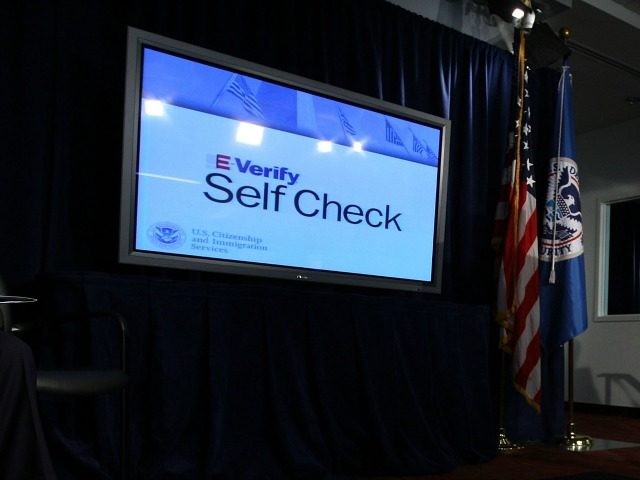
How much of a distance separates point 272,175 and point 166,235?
1.72 ft

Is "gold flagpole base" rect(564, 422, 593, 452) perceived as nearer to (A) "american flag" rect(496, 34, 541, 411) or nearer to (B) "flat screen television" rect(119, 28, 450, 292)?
(A) "american flag" rect(496, 34, 541, 411)

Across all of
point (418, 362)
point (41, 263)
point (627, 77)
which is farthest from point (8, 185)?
point (627, 77)

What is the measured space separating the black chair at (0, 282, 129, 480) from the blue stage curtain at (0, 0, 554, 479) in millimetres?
74

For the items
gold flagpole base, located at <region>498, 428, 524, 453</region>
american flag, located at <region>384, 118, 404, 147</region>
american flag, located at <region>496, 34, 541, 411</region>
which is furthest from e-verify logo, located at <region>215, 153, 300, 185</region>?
gold flagpole base, located at <region>498, 428, 524, 453</region>

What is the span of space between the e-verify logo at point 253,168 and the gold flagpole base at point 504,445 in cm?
173

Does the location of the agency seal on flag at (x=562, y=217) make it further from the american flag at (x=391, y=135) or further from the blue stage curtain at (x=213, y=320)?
the american flag at (x=391, y=135)

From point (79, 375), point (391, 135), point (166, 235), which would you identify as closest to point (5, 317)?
point (79, 375)

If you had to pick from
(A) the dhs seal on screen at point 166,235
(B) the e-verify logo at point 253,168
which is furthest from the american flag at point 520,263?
(A) the dhs seal on screen at point 166,235

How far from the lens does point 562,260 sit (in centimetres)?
349

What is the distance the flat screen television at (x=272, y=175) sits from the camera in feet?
7.57

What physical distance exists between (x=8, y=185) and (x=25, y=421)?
4.38 feet

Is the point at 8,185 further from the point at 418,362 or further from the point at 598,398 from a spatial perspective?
the point at 598,398

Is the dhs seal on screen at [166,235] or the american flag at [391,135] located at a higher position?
the american flag at [391,135]

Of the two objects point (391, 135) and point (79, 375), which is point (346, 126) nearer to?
point (391, 135)
